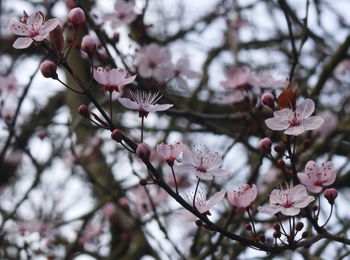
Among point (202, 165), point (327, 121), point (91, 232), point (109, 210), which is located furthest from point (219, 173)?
point (91, 232)

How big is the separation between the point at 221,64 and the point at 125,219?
5.87 feet

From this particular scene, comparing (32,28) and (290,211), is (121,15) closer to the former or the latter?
(32,28)

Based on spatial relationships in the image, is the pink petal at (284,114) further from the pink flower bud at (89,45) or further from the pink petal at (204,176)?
the pink flower bud at (89,45)

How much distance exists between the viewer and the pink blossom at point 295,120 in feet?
3.81

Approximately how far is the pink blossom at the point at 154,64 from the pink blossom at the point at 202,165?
86 cm

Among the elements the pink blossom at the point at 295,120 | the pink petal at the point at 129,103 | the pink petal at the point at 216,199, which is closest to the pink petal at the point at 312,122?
the pink blossom at the point at 295,120

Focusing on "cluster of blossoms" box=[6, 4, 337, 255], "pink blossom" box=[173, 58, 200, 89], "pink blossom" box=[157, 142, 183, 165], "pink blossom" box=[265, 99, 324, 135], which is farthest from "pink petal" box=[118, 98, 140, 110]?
"pink blossom" box=[173, 58, 200, 89]

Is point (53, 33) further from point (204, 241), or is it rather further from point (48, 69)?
point (204, 241)

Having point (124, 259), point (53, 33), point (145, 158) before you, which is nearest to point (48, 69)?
point (53, 33)

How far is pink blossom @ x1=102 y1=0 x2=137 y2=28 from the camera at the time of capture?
79.5 inches

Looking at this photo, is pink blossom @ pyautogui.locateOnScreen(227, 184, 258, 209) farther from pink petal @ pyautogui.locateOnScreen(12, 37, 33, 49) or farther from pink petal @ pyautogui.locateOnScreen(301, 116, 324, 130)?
pink petal @ pyautogui.locateOnScreen(12, 37, 33, 49)

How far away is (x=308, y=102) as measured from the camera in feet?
3.93

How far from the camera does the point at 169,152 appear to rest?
1108mm

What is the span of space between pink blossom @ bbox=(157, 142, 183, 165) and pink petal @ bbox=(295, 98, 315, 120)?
31cm
